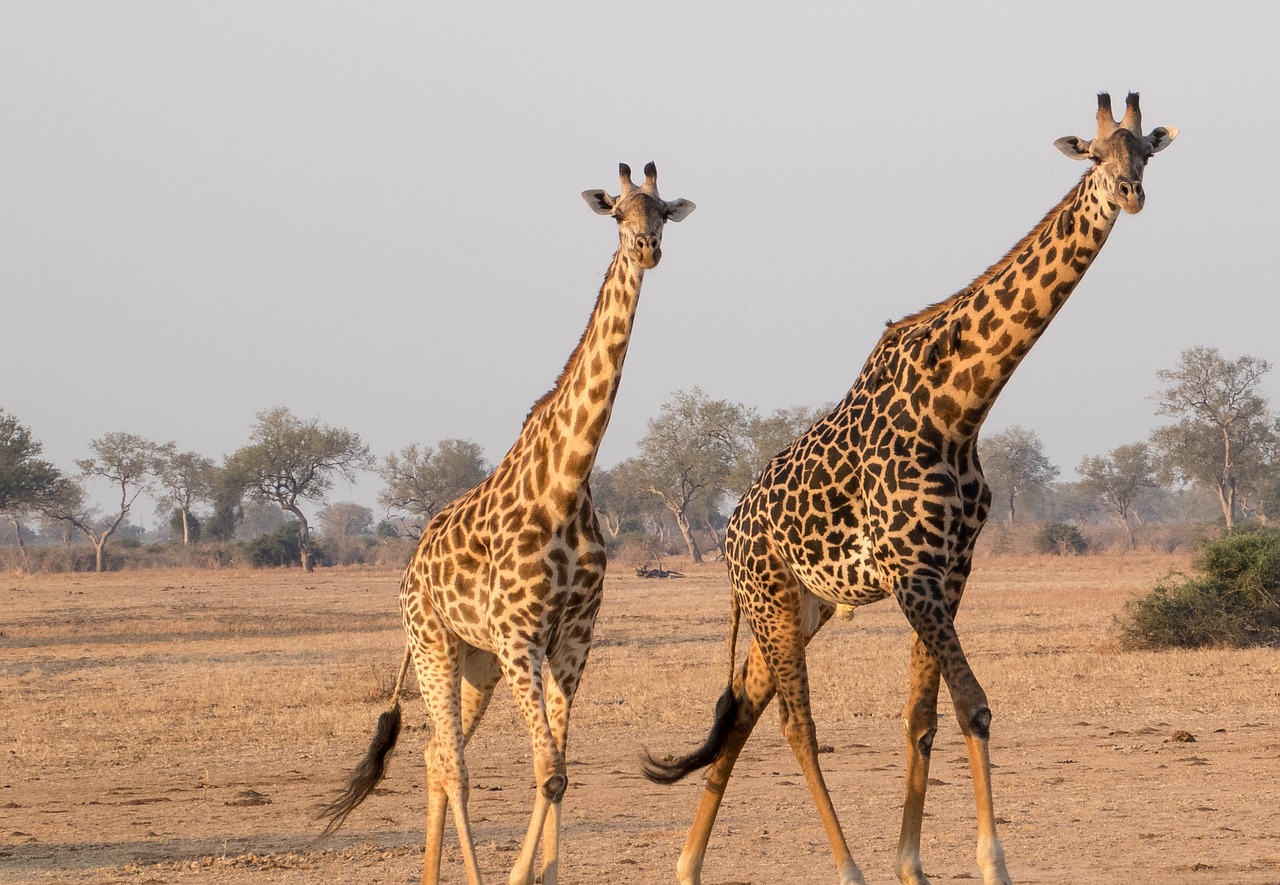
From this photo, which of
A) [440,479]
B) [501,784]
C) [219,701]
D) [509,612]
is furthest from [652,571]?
[509,612]

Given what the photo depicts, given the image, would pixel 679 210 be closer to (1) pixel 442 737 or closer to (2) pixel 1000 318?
(2) pixel 1000 318

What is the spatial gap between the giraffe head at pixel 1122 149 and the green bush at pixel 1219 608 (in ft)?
41.2

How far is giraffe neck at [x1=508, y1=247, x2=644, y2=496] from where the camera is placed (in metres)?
6.07

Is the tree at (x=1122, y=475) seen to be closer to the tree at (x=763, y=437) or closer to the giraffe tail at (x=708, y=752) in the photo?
the tree at (x=763, y=437)

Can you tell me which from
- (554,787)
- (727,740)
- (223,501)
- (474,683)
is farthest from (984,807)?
(223,501)

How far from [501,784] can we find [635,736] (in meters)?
2.06

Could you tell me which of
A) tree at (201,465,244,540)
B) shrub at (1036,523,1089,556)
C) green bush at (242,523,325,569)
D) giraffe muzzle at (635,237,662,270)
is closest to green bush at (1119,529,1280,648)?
giraffe muzzle at (635,237,662,270)

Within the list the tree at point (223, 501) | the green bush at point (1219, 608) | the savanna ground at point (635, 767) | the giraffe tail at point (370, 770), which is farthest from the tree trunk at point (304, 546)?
the giraffe tail at point (370, 770)

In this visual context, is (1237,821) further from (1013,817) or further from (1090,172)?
(1090,172)

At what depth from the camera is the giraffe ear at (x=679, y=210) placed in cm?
598

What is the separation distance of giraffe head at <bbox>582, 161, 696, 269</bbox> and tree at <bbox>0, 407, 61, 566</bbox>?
51588 millimetres

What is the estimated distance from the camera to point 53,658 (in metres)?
19.3

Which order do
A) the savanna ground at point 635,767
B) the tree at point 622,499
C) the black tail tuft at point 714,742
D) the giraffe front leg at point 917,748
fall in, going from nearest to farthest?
the giraffe front leg at point 917,748
the black tail tuft at point 714,742
the savanna ground at point 635,767
the tree at point 622,499

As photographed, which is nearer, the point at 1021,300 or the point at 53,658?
the point at 1021,300
